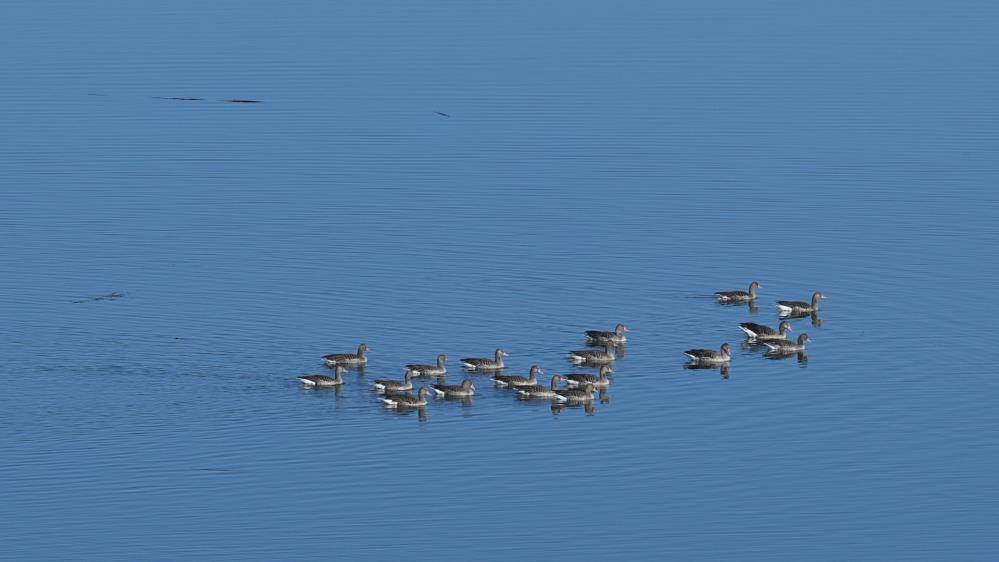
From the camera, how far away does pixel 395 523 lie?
112 ft

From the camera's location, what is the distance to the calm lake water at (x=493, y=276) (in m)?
34.8

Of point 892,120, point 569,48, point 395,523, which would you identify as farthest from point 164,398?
point 569,48

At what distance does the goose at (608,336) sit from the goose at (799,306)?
5217mm

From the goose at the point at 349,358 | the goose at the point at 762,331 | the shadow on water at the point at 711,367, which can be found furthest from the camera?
the goose at the point at 762,331

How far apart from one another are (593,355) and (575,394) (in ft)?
6.84

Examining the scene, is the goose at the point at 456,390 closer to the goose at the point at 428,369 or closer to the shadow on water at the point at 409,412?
the goose at the point at 428,369

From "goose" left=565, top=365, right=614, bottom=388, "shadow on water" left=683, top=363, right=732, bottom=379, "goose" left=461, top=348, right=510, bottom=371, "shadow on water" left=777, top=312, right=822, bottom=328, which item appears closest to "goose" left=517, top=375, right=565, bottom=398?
"goose" left=565, top=365, right=614, bottom=388

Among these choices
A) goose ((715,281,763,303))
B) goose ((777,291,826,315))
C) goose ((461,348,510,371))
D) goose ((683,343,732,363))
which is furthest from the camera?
goose ((715,281,763,303))

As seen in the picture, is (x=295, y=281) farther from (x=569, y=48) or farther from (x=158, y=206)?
(x=569, y=48)

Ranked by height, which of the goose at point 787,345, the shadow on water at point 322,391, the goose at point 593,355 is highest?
the goose at point 787,345

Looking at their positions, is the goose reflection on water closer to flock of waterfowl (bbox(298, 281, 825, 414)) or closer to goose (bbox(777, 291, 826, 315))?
flock of waterfowl (bbox(298, 281, 825, 414))

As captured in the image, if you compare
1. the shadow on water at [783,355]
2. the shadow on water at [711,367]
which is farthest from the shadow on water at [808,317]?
the shadow on water at [711,367]

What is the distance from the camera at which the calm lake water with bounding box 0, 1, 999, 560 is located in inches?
1372

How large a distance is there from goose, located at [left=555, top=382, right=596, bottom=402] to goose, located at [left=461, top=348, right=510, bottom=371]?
64.1 inches
